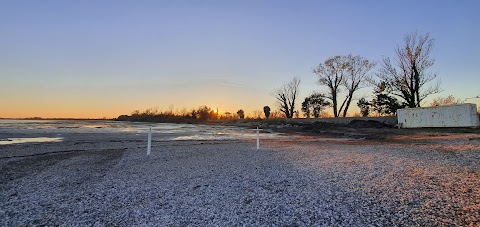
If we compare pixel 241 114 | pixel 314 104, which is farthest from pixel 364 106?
pixel 241 114

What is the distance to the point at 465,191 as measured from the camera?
19.5 feet

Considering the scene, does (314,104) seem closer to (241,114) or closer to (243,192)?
(241,114)

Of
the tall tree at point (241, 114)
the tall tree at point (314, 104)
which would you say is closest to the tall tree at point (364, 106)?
the tall tree at point (314, 104)

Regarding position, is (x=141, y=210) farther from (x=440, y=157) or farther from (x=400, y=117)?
(x=400, y=117)

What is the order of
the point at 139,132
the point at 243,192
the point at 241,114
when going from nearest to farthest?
the point at 243,192, the point at 139,132, the point at 241,114

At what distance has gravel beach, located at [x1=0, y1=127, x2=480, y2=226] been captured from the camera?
185 inches

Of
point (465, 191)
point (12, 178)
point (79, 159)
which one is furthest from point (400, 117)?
point (12, 178)

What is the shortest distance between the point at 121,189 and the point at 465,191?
21.9 feet

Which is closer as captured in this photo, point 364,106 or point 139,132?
point 139,132

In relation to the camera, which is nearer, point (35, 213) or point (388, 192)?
point (35, 213)

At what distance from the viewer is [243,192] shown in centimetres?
620

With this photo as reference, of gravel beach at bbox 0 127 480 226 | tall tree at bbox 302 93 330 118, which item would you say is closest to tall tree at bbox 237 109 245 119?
tall tree at bbox 302 93 330 118

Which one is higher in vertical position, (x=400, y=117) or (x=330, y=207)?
(x=400, y=117)

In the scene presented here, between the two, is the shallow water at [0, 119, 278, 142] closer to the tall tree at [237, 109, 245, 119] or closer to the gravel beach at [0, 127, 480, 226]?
the gravel beach at [0, 127, 480, 226]
